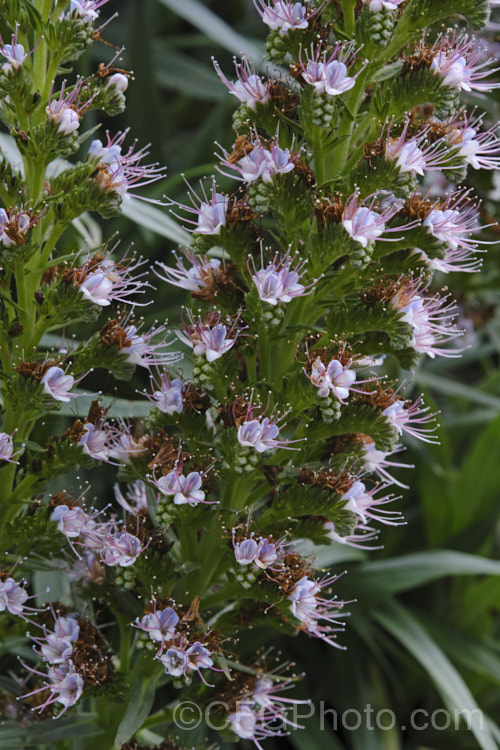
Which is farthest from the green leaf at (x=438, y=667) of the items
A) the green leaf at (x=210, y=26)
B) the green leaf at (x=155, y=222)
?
the green leaf at (x=210, y=26)

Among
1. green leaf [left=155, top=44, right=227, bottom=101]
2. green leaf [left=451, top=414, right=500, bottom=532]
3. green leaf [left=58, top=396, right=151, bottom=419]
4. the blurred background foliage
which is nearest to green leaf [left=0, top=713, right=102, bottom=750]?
green leaf [left=58, top=396, right=151, bottom=419]

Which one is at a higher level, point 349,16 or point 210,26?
point 349,16

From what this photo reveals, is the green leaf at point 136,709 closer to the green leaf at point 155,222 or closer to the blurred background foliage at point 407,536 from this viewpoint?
the blurred background foliage at point 407,536

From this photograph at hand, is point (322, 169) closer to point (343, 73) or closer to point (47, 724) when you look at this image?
point (343, 73)

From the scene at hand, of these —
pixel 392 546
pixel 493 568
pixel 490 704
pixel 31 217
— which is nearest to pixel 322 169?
pixel 31 217

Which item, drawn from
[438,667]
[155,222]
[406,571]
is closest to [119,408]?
[155,222]

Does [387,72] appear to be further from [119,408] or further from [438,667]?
[438,667]
